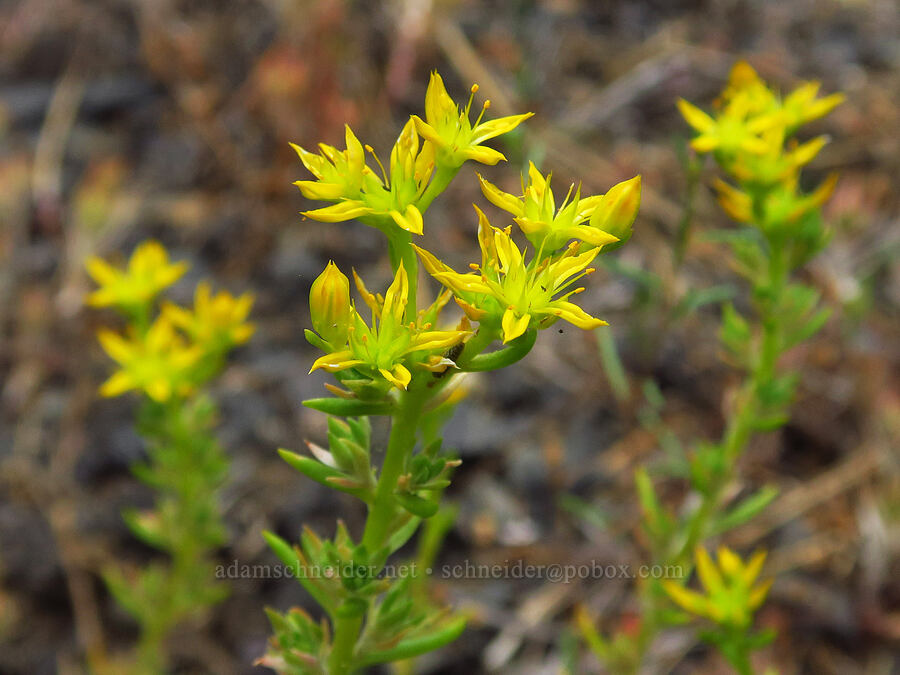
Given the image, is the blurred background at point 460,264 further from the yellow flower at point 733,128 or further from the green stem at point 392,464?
the green stem at point 392,464

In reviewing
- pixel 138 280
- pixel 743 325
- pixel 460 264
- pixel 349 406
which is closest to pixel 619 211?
pixel 349 406

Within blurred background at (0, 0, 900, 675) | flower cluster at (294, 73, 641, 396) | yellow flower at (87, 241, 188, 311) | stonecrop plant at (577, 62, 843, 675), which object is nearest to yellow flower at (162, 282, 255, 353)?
yellow flower at (87, 241, 188, 311)

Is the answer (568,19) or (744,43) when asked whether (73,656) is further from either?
(744,43)

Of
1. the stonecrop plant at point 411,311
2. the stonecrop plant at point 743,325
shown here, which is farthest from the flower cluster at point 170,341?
the stonecrop plant at point 743,325

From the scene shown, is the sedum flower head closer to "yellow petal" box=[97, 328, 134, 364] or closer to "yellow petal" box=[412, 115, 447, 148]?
"yellow petal" box=[412, 115, 447, 148]

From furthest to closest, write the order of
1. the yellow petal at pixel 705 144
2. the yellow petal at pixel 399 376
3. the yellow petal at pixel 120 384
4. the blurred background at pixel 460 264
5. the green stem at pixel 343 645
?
1. the blurred background at pixel 460 264
2. the yellow petal at pixel 120 384
3. the yellow petal at pixel 705 144
4. the green stem at pixel 343 645
5. the yellow petal at pixel 399 376

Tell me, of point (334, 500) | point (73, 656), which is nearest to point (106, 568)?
point (73, 656)
